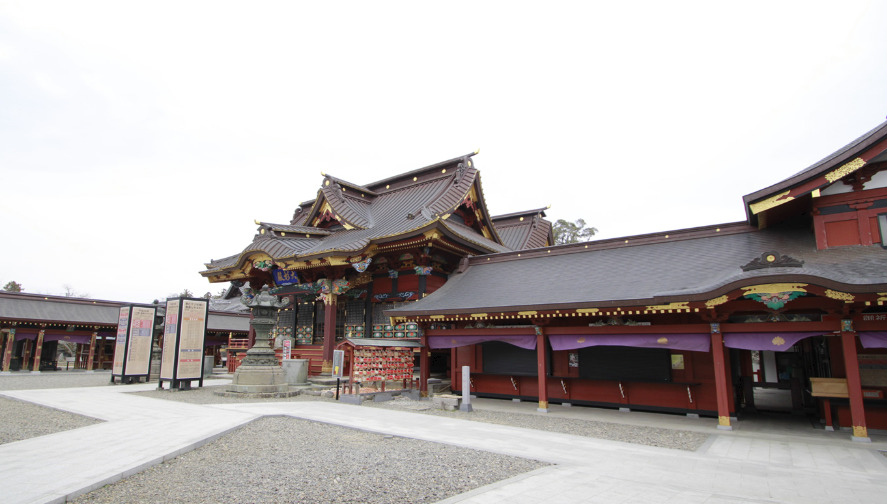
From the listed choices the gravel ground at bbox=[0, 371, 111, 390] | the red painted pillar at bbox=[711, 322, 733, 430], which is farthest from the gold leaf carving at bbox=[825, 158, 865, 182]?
the gravel ground at bbox=[0, 371, 111, 390]

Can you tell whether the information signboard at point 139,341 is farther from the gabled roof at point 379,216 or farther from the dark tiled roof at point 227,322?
the dark tiled roof at point 227,322

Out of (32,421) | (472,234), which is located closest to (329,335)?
(472,234)

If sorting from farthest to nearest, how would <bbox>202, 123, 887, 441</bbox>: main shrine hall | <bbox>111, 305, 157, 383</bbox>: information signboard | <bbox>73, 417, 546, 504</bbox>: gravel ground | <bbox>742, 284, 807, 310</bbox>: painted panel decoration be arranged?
<bbox>111, 305, 157, 383</bbox>: information signboard → <bbox>202, 123, 887, 441</bbox>: main shrine hall → <bbox>742, 284, 807, 310</bbox>: painted panel decoration → <bbox>73, 417, 546, 504</bbox>: gravel ground

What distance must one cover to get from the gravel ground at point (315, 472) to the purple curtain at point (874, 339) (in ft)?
23.7

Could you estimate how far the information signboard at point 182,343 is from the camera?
17391 mm

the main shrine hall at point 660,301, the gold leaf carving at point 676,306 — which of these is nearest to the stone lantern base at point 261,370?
the main shrine hall at point 660,301

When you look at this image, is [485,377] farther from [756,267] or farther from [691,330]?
[756,267]

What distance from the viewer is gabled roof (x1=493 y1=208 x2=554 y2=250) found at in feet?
97.3

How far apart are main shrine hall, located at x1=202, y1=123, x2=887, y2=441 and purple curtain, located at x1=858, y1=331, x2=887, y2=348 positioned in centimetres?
2

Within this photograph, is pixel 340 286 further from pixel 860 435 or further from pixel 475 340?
pixel 860 435

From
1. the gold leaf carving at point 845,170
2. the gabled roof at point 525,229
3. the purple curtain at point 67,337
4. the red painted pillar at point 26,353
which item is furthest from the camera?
the gabled roof at point 525,229

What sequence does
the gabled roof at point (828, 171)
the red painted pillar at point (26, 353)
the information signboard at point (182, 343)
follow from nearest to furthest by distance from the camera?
the gabled roof at point (828, 171) → the information signboard at point (182, 343) → the red painted pillar at point (26, 353)

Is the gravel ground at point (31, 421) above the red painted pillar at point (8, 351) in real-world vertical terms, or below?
below

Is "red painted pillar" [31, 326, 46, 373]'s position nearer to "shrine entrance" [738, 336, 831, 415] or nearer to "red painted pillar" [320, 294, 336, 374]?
"red painted pillar" [320, 294, 336, 374]
